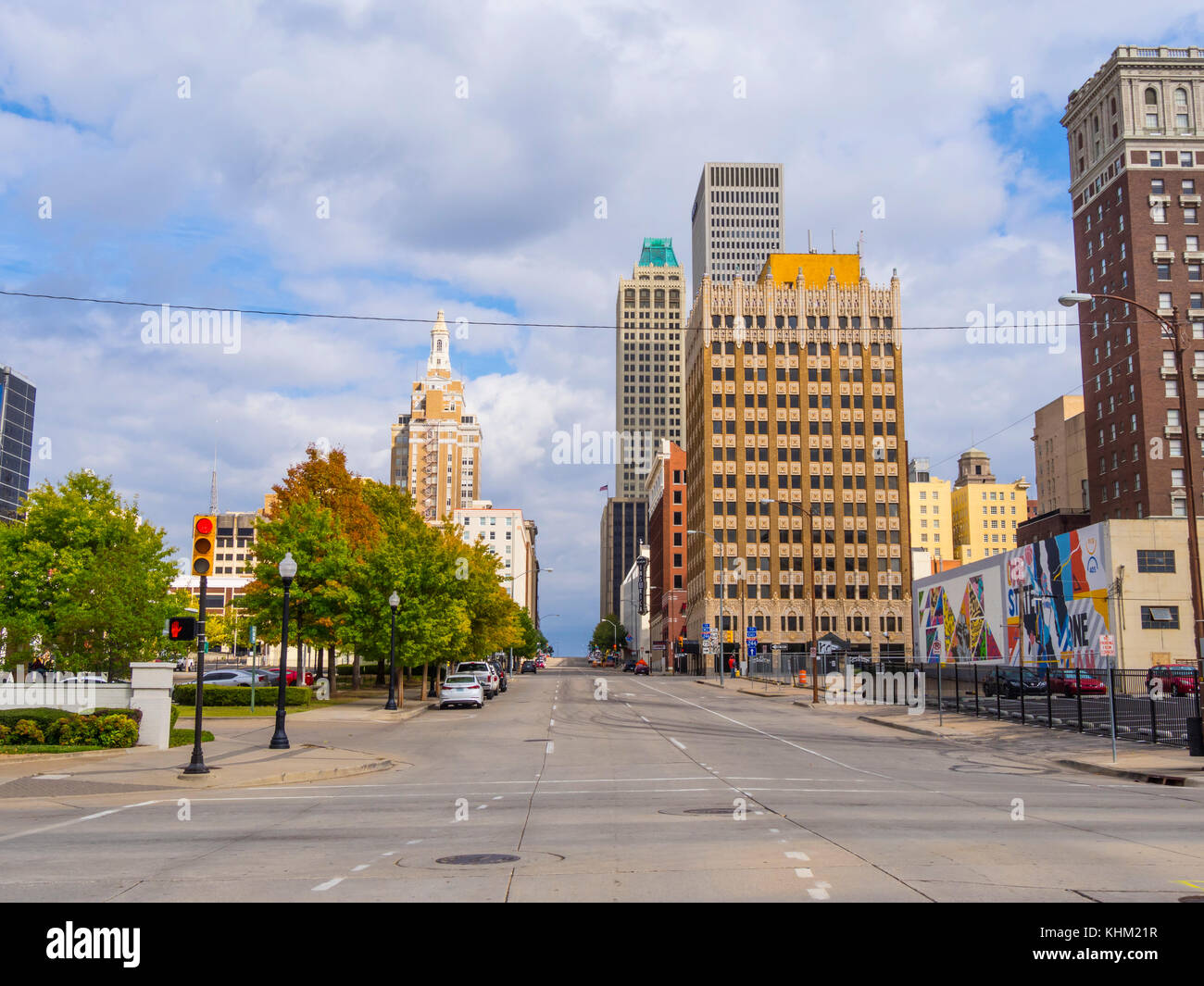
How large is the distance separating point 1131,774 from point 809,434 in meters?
91.2

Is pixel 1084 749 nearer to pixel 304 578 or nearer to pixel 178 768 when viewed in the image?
pixel 178 768

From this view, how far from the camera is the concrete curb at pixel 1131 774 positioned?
20.0 meters

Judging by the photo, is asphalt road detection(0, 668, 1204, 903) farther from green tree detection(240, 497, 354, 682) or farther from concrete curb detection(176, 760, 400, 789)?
green tree detection(240, 497, 354, 682)

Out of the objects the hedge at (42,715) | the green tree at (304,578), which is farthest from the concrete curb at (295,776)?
the green tree at (304,578)

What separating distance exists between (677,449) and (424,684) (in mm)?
106940

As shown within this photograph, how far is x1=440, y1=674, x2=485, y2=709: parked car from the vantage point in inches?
1716

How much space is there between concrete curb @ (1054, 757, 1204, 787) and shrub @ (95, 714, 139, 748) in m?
22.2

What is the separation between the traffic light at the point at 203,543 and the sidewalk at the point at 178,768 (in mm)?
3972

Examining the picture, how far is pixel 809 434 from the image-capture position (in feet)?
364

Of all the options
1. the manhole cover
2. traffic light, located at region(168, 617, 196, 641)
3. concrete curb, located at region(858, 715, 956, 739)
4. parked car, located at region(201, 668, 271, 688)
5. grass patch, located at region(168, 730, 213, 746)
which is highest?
traffic light, located at region(168, 617, 196, 641)

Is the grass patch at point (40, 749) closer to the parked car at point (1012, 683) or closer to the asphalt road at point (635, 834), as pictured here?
the asphalt road at point (635, 834)

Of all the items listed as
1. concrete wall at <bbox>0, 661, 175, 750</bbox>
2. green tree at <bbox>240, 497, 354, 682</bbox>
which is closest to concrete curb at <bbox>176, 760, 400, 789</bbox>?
concrete wall at <bbox>0, 661, 175, 750</bbox>
